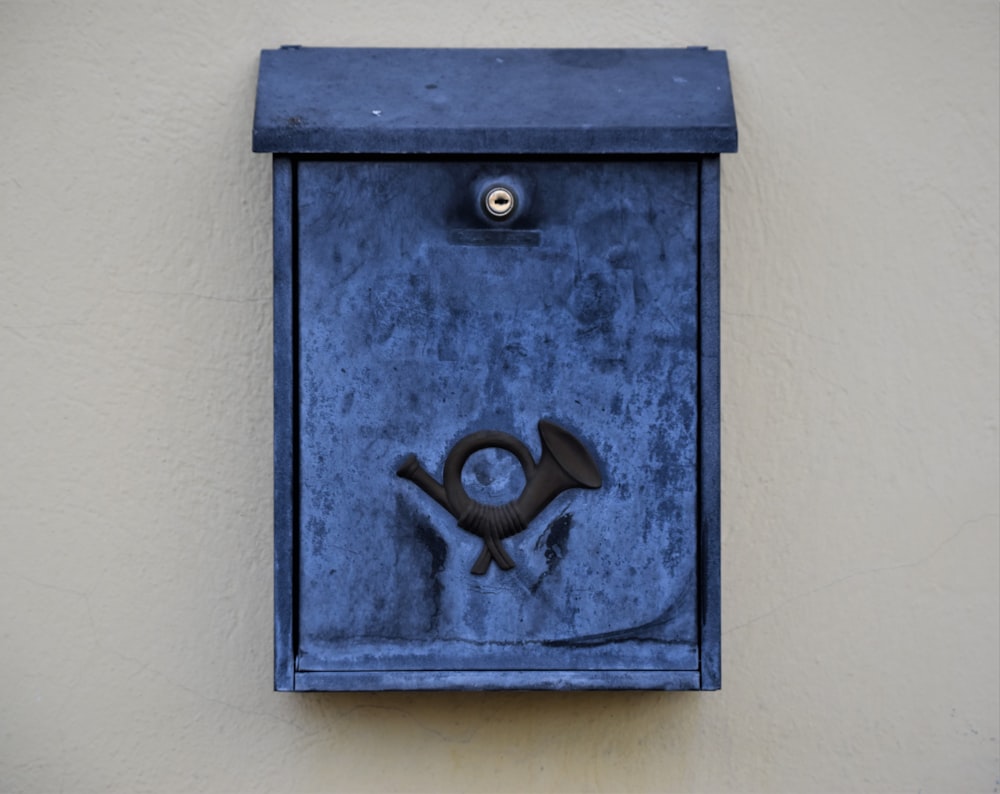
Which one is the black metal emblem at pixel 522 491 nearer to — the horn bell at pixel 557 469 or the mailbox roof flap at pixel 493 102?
the horn bell at pixel 557 469

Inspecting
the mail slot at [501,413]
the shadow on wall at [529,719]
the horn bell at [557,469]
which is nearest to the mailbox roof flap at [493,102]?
the mail slot at [501,413]

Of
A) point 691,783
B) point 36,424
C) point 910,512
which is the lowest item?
→ point 691,783

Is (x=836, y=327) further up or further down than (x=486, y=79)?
further down

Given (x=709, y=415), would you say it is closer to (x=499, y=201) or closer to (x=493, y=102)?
(x=499, y=201)

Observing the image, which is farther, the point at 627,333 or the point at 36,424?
the point at 36,424

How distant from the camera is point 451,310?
1.55 meters

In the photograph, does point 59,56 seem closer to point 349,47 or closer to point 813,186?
point 349,47

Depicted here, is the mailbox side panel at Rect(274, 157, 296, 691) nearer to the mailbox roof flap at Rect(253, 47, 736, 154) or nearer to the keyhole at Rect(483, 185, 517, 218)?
the mailbox roof flap at Rect(253, 47, 736, 154)

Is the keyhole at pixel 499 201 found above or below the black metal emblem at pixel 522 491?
above

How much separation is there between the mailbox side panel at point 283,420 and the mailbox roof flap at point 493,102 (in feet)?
0.25

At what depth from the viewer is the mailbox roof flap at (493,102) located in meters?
1.53

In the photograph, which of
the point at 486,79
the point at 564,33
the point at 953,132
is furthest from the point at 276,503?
the point at 953,132

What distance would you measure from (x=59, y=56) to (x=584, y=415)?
91cm

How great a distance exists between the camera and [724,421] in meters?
1.71
